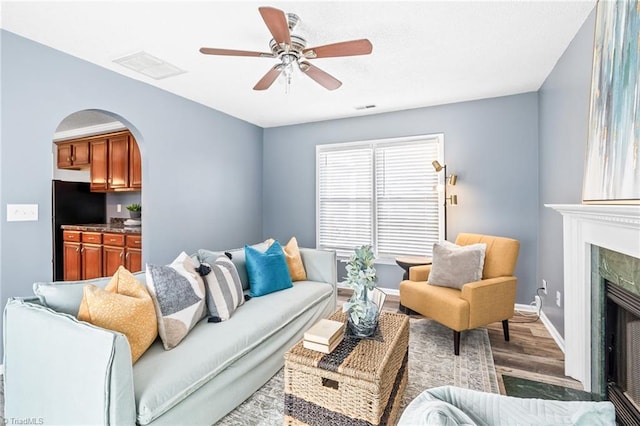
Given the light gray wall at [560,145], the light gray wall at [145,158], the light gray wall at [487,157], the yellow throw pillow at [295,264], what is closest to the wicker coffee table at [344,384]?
the yellow throw pillow at [295,264]

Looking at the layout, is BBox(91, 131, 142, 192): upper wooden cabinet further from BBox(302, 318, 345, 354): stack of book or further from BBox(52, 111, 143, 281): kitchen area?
BBox(302, 318, 345, 354): stack of book

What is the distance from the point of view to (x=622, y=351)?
5.87 ft

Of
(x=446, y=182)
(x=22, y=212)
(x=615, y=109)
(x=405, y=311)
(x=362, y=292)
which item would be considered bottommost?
(x=405, y=311)

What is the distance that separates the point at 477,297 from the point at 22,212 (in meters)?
3.70

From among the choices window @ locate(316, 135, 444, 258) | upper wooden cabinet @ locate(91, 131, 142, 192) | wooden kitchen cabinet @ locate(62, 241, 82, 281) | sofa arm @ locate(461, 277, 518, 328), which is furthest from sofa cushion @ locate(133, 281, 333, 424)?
wooden kitchen cabinet @ locate(62, 241, 82, 281)

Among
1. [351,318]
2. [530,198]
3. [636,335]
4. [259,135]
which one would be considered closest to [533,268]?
[530,198]

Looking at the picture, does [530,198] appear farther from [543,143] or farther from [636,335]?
[636,335]

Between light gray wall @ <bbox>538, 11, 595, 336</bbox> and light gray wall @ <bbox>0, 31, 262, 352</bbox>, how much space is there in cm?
384

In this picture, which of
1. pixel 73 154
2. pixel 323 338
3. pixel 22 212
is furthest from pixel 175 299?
pixel 73 154

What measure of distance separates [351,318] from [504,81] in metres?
3.02

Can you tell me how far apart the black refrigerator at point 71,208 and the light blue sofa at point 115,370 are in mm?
3375

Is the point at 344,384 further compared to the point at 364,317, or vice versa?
the point at 364,317

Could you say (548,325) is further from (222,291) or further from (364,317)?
(222,291)

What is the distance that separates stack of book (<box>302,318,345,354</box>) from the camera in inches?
62.9
